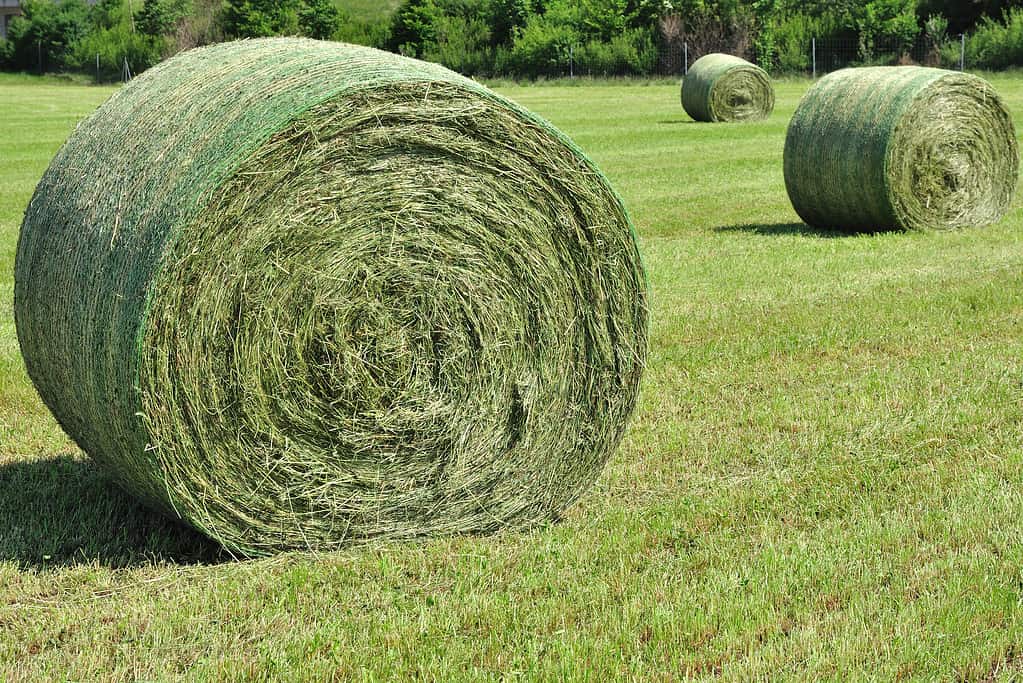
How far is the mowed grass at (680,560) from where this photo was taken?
404 cm

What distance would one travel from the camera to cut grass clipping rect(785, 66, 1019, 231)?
12.4 meters

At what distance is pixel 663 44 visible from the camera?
177 feet

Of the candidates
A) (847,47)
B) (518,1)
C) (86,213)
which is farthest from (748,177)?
(518,1)

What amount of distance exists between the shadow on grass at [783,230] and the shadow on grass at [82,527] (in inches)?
344

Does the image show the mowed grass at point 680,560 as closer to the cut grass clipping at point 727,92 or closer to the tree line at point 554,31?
the cut grass clipping at point 727,92

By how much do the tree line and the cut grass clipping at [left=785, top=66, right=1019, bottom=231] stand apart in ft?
109

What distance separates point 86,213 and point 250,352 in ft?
2.64

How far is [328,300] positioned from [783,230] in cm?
917

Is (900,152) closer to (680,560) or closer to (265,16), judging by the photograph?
(680,560)

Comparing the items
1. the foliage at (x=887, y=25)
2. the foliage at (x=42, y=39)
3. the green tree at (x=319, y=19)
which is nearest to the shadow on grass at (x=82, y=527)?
the foliage at (x=887, y=25)

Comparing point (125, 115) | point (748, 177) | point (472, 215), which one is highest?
point (125, 115)

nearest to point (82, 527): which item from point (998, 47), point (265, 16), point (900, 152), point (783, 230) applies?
point (900, 152)

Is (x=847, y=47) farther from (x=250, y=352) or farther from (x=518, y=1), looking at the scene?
(x=250, y=352)

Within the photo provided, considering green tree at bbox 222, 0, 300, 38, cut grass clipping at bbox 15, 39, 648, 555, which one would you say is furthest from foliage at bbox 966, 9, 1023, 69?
cut grass clipping at bbox 15, 39, 648, 555
